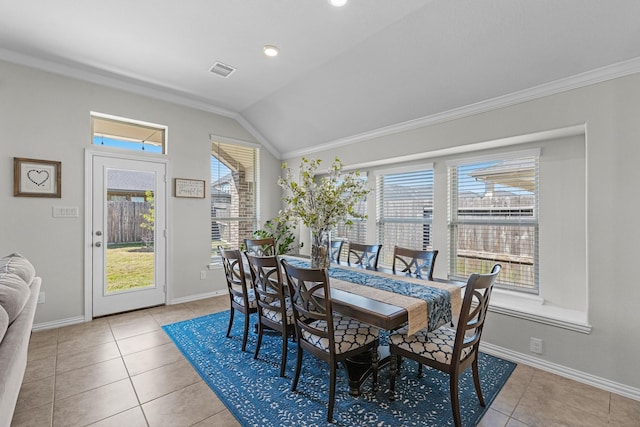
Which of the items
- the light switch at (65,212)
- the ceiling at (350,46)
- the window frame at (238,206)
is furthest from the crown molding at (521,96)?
the light switch at (65,212)

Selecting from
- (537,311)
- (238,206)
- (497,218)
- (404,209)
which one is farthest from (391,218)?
(238,206)

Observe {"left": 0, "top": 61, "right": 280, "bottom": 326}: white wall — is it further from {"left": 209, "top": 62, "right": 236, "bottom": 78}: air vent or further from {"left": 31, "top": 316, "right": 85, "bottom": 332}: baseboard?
{"left": 209, "top": 62, "right": 236, "bottom": 78}: air vent

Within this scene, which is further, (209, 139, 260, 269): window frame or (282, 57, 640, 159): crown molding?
(209, 139, 260, 269): window frame

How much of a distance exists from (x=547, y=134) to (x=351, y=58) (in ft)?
6.66

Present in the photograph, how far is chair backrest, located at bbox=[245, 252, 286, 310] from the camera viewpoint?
2312mm

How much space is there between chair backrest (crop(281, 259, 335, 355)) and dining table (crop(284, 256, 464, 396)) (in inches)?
4.1

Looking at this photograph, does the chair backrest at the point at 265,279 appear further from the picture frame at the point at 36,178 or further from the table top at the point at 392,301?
the picture frame at the point at 36,178

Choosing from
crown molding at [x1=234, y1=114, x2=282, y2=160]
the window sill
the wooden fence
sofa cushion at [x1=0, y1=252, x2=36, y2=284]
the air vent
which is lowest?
the window sill

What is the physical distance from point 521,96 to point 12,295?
3.98 metres

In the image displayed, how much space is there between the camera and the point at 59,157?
345cm

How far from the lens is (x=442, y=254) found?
3.66 metres

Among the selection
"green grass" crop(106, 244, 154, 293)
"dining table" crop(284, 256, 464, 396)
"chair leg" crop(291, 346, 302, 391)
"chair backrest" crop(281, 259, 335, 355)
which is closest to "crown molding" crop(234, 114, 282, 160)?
"green grass" crop(106, 244, 154, 293)

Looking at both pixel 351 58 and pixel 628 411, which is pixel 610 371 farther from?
pixel 351 58

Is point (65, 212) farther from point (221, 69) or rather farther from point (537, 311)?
point (537, 311)
